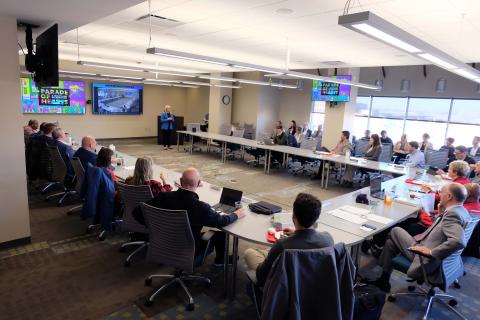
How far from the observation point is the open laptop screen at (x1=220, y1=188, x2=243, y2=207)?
3.34 meters

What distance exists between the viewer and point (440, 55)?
337 centimetres

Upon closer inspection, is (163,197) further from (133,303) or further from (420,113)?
(420,113)

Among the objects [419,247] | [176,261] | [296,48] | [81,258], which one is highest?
[296,48]

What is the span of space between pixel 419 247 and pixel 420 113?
9.62 m

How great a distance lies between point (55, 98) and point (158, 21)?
9.00 metres

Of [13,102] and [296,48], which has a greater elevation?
[296,48]

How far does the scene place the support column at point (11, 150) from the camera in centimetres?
346

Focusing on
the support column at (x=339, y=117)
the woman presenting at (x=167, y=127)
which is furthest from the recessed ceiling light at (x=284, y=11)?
the woman presenting at (x=167, y=127)

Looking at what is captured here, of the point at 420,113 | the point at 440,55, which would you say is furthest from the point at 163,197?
the point at 420,113

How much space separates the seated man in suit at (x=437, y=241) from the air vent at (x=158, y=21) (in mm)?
4117

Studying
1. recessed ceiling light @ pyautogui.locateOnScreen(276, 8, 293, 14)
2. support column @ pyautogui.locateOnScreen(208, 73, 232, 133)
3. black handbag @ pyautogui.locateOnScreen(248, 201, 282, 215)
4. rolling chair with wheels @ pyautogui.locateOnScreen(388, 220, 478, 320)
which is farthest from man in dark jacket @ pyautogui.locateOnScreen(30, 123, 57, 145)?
support column @ pyautogui.locateOnScreen(208, 73, 232, 133)

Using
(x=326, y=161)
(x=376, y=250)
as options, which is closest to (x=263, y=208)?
(x=376, y=250)

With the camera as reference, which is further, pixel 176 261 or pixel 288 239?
pixel 176 261

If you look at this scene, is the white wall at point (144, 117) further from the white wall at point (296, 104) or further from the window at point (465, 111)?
the window at point (465, 111)
